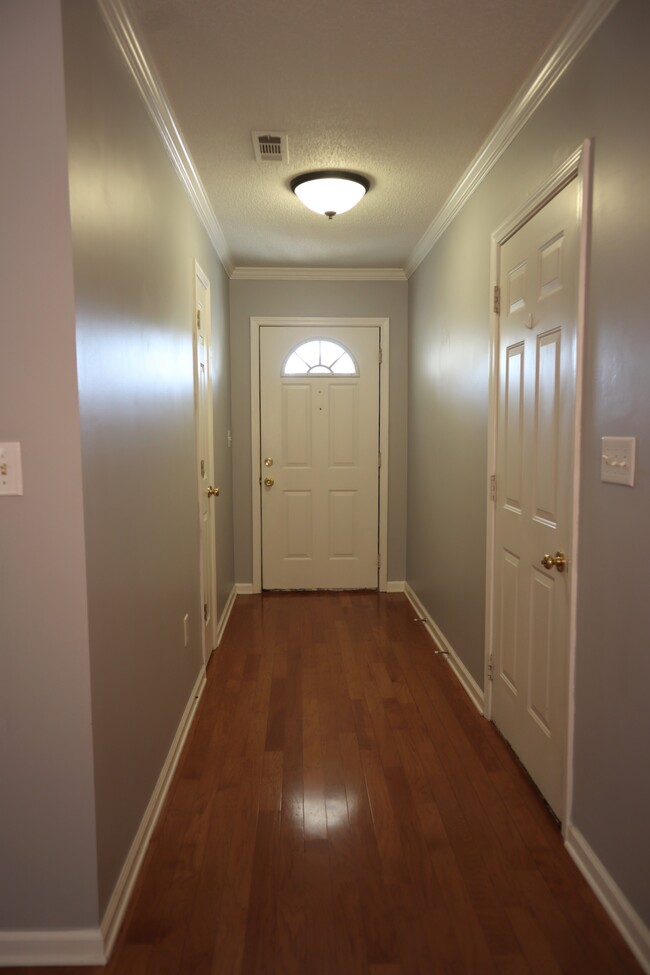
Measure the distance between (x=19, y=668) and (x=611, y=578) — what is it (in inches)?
59.8

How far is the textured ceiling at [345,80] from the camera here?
1.77 meters

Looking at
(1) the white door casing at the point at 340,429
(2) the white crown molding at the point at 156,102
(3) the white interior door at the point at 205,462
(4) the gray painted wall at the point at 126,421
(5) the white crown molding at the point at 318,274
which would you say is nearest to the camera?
(4) the gray painted wall at the point at 126,421

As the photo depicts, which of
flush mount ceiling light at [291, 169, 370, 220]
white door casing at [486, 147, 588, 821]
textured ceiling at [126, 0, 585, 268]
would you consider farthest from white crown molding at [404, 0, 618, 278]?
flush mount ceiling light at [291, 169, 370, 220]

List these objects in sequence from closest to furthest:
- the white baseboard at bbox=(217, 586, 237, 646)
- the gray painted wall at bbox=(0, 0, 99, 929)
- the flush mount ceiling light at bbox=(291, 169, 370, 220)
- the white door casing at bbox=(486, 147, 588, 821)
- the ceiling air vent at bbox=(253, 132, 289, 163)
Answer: the gray painted wall at bbox=(0, 0, 99, 929), the white door casing at bbox=(486, 147, 588, 821), the ceiling air vent at bbox=(253, 132, 289, 163), the flush mount ceiling light at bbox=(291, 169, 370, 220), the white baseboard at bbox=(217, 586, 237, 646)

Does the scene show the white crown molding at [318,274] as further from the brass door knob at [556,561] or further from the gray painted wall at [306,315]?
the brass door knob at [556,561]

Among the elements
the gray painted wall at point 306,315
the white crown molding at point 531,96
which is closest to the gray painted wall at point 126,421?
the white crown molding at point 531,96

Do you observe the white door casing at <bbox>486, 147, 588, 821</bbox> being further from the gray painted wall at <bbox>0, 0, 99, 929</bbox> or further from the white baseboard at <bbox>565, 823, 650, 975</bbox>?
the gray painted wall at <bbox>0, 0, 99, 929</bbox>

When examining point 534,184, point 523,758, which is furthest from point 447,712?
point 534,184

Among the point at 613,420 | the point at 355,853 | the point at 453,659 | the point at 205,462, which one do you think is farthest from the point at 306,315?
the point at 355,853

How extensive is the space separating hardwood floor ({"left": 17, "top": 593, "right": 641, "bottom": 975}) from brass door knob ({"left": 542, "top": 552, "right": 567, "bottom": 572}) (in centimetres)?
86

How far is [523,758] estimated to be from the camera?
2395 millimetres

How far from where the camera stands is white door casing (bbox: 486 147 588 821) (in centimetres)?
193

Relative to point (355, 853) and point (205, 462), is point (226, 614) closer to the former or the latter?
point (205, 462)

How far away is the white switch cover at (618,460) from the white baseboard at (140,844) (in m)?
1.71
